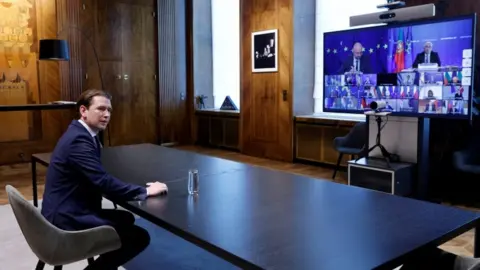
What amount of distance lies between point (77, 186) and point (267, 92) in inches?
192

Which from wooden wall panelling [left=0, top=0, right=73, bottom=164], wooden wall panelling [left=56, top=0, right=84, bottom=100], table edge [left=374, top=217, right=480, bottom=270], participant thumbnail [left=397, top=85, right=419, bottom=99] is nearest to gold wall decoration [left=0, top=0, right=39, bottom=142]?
wooden wall panelling [left=0, top=0, right=73, bottom=164]

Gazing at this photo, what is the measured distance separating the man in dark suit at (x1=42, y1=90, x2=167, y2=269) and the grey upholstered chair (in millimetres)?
75

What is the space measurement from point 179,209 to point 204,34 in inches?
268

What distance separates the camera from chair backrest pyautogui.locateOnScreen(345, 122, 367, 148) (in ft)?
17.3

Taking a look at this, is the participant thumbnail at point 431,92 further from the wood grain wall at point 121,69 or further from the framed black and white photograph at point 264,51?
the wood grain wall at point 121,69

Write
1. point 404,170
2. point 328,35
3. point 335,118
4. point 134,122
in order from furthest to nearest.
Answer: point 134,122, point 335,118, point 328,35, point 404,170

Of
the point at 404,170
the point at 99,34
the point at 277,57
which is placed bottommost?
the point at 404,170

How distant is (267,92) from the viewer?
22.2 ft

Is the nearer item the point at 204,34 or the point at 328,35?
the point at 328,35

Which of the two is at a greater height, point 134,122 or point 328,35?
point 328,35

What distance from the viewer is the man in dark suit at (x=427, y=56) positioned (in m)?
4.17

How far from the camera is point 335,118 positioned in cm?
593

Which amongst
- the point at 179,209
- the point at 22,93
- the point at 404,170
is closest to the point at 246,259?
the point at 179,209

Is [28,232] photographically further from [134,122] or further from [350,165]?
[134,122]
